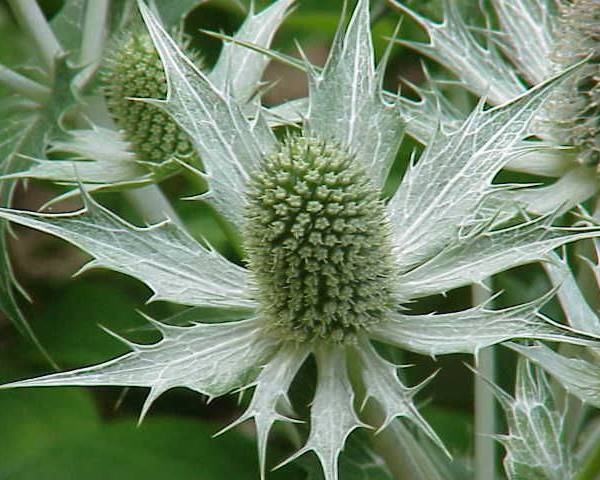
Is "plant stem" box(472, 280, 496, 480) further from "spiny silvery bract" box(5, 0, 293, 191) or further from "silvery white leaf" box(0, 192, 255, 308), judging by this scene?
"spiny silvery bract" box(5, 0, 293, 191)

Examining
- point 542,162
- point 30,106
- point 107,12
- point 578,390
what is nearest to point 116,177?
point 30,106

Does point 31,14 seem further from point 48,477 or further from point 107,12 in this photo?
point 48,477

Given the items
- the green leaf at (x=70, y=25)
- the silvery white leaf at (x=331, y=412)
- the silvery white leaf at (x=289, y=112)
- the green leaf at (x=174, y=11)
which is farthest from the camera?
the green leaf at (x=70, y=25)

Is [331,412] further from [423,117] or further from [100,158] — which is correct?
[100,158]

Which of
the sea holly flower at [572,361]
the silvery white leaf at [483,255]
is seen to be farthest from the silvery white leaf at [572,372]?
the silvery white leaf at [483,255]

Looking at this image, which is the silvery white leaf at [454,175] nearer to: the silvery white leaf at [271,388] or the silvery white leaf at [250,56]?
the silvery white leaf at [271,388]

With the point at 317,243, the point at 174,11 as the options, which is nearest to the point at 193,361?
the point at 317,243
